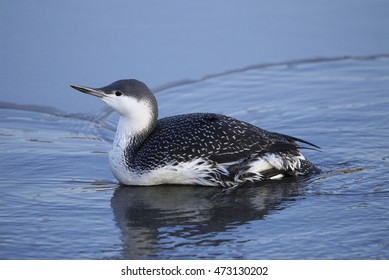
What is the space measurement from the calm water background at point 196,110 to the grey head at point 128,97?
630mm

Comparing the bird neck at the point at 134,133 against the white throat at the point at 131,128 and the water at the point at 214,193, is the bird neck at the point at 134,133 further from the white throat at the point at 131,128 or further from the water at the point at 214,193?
the water at the point at 214,193

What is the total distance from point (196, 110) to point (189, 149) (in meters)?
2.03

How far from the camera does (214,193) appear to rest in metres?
6.37

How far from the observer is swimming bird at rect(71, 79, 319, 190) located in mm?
6426

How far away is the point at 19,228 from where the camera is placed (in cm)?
566

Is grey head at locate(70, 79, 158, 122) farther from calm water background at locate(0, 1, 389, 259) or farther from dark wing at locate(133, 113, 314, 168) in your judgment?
calm water background at locate(0, 1, 389, 259)

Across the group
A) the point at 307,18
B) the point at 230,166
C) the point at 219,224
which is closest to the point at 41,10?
the point at 307,18

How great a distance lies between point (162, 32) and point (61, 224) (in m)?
4.75

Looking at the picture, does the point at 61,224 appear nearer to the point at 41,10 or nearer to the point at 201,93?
the point at 201,93

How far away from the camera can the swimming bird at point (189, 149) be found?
643 centimetres

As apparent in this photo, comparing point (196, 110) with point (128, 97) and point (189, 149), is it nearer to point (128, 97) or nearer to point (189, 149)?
point (128, 97)

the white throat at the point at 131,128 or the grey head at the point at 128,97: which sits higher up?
the grey head at the point at 128,97

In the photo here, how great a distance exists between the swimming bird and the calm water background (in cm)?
13

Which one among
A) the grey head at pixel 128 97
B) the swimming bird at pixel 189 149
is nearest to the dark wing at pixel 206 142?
the swimming bird at pixel 189 149
